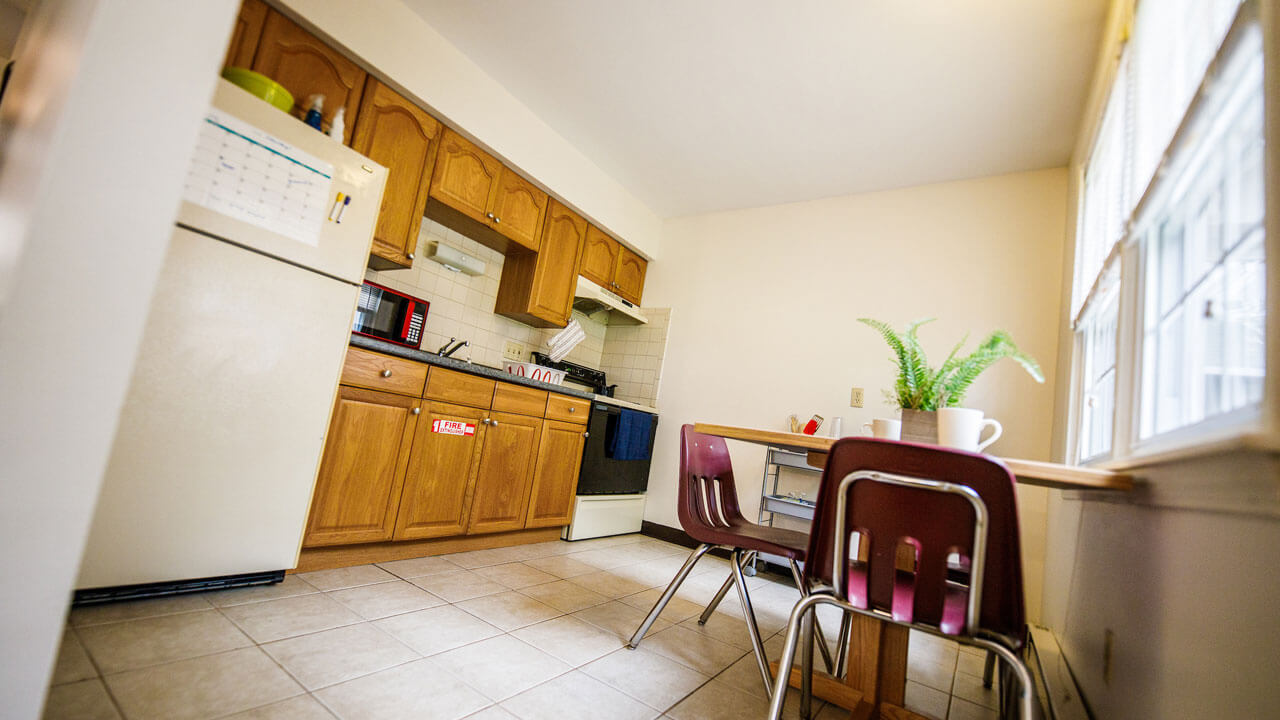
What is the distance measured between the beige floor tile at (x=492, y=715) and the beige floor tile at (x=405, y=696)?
2cm

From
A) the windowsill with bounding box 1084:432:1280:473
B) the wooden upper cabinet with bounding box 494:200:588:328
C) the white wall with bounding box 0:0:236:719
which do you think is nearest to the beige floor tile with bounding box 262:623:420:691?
the white wall with bounding box 0:0:236:719

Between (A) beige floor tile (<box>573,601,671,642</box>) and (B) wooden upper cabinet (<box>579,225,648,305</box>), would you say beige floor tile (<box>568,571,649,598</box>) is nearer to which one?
(A) beige floor tile (<box>573,601,671,642</box>)

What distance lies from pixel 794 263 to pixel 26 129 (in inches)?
139

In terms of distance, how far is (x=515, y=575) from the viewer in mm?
2418

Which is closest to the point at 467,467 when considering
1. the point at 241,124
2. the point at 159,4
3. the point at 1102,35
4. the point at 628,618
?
the point at 628,618

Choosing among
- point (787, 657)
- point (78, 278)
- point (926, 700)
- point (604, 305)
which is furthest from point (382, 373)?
point (926, 700)

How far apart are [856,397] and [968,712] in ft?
6.12

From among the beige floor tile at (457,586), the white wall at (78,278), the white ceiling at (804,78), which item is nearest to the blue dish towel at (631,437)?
the beige floor tile at (457,586)

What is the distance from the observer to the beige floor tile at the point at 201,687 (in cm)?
112

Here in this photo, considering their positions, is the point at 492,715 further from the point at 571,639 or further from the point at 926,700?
the point at 926,700

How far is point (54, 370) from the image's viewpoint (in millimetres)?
755

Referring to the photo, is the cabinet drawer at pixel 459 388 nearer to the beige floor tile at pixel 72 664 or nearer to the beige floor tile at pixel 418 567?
the beige floor tile at pixel 418 567

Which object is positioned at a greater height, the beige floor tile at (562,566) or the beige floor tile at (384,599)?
the beige floor tile at (384,599)

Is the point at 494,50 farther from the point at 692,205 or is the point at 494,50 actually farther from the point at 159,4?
the point at 159,4
